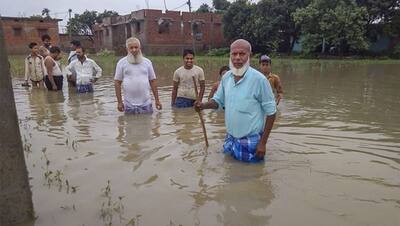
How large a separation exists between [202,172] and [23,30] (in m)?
41.4

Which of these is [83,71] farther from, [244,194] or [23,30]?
[23,30]

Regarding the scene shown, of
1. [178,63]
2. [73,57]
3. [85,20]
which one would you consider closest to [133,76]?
[73,57]

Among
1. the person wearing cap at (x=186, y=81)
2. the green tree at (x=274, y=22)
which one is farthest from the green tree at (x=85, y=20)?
the person wearing cap at (x=186, y=81)

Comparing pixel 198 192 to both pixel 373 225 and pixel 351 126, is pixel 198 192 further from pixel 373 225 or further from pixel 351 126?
pixel 351 126

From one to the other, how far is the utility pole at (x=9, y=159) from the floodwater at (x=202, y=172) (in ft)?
0.85

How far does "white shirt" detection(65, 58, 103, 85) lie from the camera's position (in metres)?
9.82

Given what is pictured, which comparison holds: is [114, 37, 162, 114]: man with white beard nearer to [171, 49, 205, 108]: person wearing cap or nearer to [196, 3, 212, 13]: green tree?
[171, 49, 205, 108]: person wearing cap

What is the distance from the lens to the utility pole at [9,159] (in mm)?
2889

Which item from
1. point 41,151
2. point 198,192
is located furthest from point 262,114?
point 41,151

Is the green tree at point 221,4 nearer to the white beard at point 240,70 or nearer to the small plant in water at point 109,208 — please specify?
the white beard at point 240,70

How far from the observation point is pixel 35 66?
1166cm

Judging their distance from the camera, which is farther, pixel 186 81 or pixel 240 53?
pixel 186 81

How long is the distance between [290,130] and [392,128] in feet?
5.22

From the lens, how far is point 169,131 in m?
6.41
